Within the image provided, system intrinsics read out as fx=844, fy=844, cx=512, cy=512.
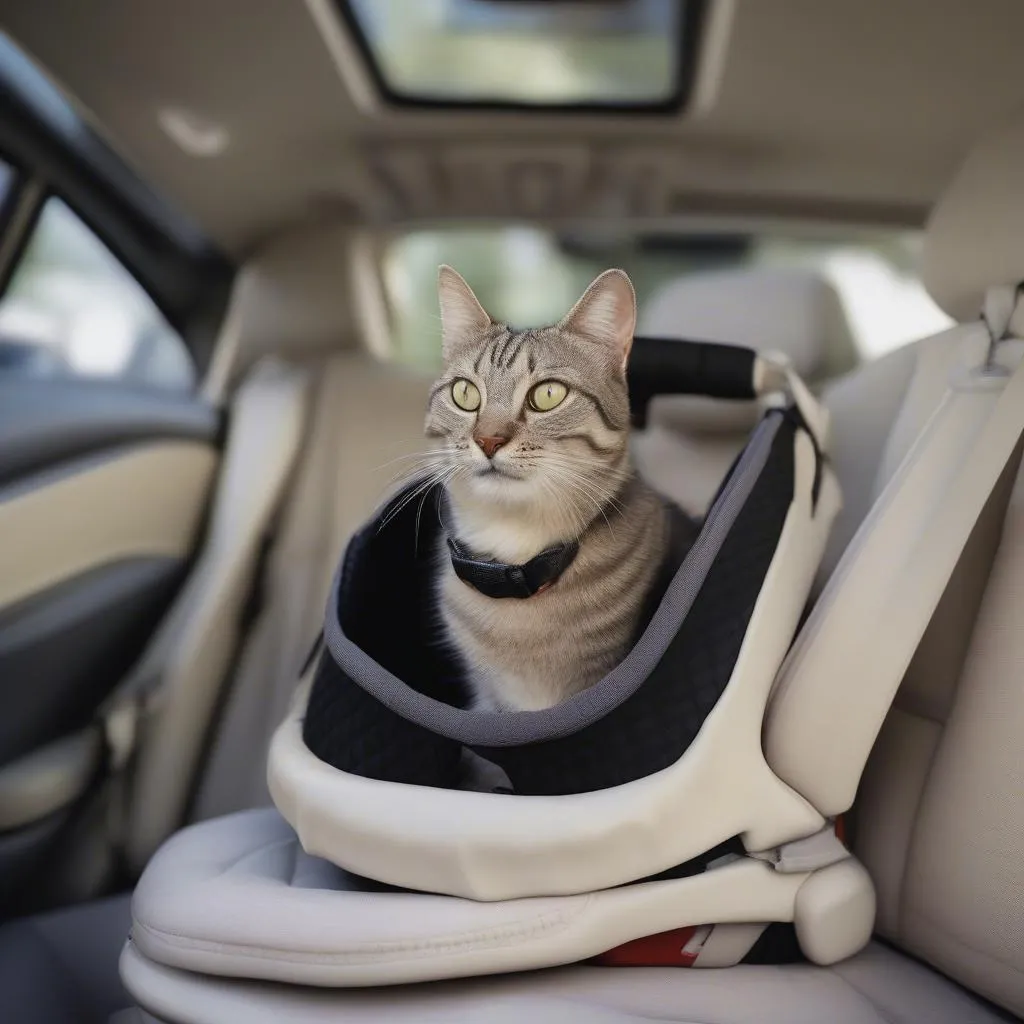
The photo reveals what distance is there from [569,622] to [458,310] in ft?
1.39

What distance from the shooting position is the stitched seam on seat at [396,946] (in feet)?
2.55

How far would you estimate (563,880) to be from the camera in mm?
814

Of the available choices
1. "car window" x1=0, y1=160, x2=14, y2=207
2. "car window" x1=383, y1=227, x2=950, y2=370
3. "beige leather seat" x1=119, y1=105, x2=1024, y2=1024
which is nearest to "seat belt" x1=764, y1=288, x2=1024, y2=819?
"beige leather seat" x1=119, y1=105, x2=1024, y2=1024

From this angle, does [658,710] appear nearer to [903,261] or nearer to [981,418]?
[981,418]

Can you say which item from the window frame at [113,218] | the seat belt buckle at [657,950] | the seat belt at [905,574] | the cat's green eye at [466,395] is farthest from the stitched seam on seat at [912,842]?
the window frame at [113,218]

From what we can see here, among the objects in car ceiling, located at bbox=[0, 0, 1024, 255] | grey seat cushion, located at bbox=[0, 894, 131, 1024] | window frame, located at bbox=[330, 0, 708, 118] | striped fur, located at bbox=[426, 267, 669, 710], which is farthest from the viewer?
window frame, located at bbox=[330, 0, 708, 118]

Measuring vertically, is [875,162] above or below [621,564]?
above

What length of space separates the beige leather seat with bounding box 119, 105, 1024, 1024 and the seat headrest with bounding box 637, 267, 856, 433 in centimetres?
35

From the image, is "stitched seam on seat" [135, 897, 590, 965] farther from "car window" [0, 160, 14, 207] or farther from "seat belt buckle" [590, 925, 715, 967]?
"car window" [0, 160, 14, 207]

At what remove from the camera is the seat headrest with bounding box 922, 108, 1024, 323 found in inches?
41.8

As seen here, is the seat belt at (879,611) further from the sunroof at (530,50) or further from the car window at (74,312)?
the car window at (74,312)

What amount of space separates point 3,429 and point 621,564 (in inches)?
43.5

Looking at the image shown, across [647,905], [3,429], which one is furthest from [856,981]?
[3,429]

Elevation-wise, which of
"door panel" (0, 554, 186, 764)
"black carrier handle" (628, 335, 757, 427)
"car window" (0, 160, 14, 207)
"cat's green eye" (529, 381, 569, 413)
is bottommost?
"door panel" (0, 554, 186, 764)
